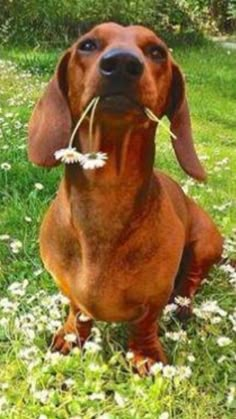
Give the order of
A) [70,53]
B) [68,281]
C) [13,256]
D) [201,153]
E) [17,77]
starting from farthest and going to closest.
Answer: [17,77] < [201,153] < [13,256] < [68,281] < [70,53]

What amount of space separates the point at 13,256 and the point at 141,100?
1.80m

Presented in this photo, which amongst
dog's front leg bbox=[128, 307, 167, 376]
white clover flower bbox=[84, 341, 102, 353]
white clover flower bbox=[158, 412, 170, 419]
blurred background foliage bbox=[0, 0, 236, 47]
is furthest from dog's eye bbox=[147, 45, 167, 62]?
blurred background foliage bbox=[0, 0, 236, 47]

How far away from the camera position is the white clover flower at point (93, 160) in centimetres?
262

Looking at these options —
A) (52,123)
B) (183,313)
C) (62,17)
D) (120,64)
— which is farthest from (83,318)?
(62,17)

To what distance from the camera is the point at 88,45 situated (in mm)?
2701

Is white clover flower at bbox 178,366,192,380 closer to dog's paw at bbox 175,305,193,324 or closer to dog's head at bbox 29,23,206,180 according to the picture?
dog's paw at bbox 175,305,193,324

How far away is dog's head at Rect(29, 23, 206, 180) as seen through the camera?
2479mm

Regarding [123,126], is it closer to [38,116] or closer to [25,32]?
[38,116]

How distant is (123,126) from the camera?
2680 mm

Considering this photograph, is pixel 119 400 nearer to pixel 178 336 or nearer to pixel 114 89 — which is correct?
pixel 178 336

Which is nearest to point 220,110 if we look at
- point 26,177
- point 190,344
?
point 26,177

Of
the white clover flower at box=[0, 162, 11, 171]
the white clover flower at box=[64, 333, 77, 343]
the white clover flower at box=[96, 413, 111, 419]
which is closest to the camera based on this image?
the white clover flower at box=[96, 413, 111, 419]

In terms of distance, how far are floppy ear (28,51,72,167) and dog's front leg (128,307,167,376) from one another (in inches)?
28.1

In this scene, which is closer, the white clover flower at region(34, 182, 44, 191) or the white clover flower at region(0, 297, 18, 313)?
the white clover flower at region(0, 297, 18, 313)
